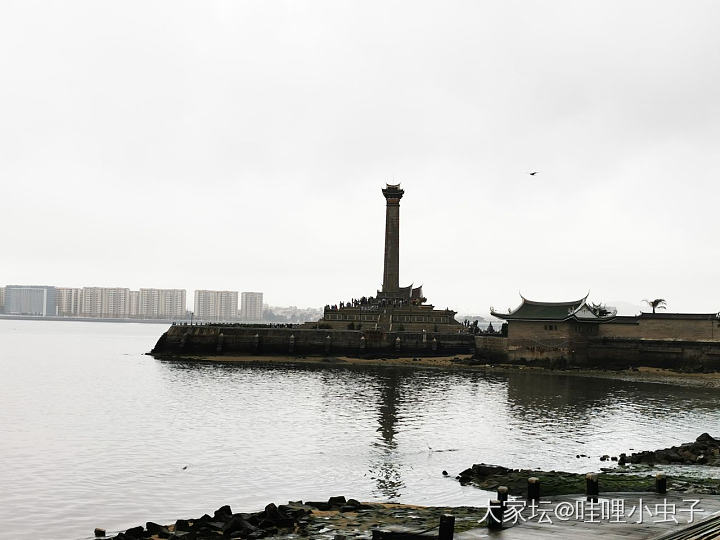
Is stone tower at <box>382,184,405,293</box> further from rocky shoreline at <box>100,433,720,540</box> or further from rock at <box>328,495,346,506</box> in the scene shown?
rock at <box>328,495,346,506</box>

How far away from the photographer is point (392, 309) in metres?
93.8

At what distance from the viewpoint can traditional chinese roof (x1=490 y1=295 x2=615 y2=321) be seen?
7419 centimetres

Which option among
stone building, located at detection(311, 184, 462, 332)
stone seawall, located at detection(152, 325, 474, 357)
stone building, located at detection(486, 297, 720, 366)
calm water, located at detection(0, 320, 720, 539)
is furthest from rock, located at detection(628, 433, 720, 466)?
stone building, located at detection(311, 184, 462, 332)

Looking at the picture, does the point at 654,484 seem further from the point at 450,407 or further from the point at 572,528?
the point at 450,407

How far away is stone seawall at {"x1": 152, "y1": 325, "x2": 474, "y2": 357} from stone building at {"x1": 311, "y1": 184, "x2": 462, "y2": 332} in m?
4.23

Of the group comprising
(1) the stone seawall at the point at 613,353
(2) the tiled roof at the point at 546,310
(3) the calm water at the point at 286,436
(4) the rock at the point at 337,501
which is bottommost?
(3) the calm water at the point at 286,436

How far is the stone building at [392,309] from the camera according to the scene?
301 ft

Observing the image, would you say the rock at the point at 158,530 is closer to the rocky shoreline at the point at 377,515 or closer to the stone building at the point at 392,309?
the rocky shoreline at the point at 377,515

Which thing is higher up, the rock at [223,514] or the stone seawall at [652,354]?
the stone seawall at [652,354]

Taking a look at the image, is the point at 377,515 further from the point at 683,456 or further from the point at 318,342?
the point at 318,342

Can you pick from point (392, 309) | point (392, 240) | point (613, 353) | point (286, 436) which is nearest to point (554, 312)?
point (613, 353)

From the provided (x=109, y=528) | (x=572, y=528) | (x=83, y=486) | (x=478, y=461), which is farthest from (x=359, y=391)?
(x=572, y=528)

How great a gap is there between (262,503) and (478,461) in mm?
→ 11081

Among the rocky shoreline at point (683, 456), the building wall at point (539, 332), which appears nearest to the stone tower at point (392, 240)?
the building wall at point (539, 332)
